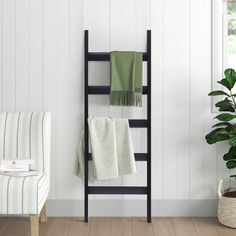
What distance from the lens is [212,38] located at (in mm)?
4148

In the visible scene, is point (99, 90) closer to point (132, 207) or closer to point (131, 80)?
point (131, 80)

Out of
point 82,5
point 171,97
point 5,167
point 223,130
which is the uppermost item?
point 82,5

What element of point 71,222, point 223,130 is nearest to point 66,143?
point 71,222

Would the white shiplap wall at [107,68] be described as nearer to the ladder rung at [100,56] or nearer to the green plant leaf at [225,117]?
the ladder rung at [100,56]

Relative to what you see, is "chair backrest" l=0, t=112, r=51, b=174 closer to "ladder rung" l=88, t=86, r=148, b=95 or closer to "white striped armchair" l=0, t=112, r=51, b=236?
"white striped armchair" l=0, t=112, r=51, b=236

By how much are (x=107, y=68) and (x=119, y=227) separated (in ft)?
4.28

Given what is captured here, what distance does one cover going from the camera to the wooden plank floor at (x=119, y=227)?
12.3 ft

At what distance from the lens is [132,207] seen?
422 centimetres

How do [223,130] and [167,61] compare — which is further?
[167,61]

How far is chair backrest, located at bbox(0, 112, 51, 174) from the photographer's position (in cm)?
387

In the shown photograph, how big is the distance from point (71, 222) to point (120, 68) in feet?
4.29

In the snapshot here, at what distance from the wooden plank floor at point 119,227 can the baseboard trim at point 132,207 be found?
6 cm

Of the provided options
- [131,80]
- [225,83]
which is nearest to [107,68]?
[131,80]

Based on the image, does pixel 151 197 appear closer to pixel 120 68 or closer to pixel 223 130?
pixel 223 130
